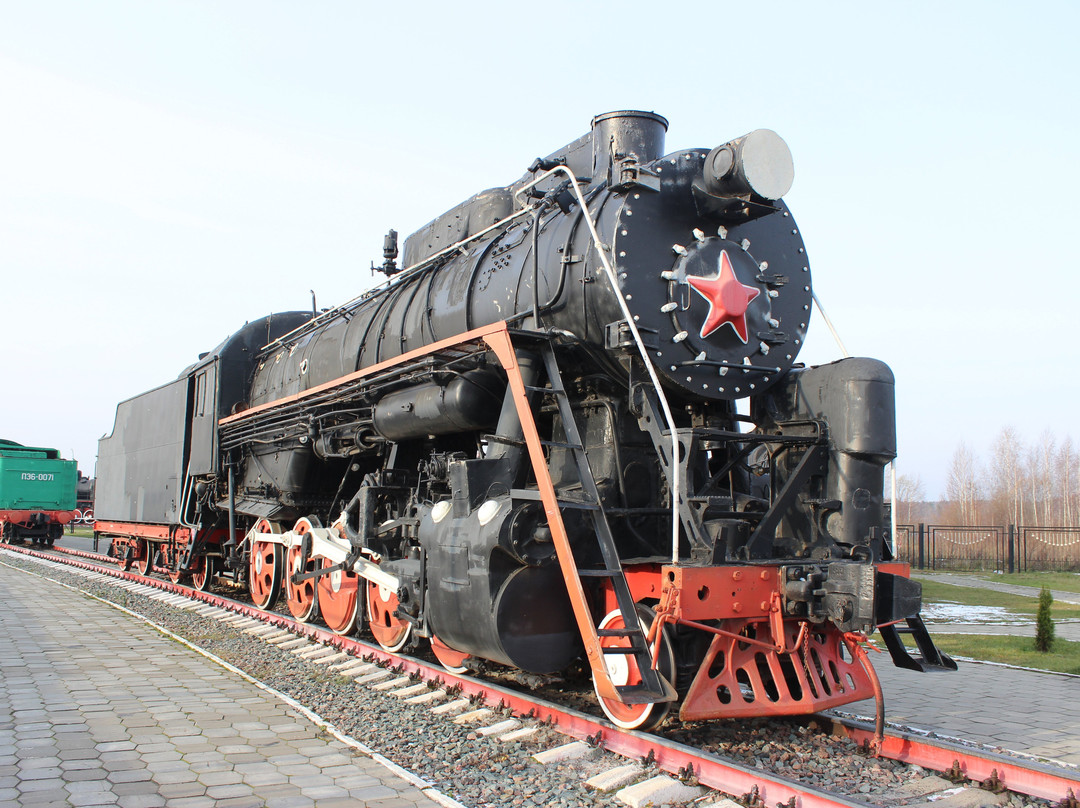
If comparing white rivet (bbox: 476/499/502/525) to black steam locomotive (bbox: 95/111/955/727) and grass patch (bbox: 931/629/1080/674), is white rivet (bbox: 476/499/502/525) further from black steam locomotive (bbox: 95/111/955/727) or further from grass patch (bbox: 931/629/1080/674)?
grass patch (bbox: 931/629/1080/674)

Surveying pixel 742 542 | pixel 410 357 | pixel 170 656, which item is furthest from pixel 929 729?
pixel 170 656

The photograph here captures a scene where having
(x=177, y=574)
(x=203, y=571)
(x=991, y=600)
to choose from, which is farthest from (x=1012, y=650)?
(x=177, y=574)

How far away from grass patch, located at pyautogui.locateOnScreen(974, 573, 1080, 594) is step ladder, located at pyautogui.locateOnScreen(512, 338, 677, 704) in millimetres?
16752

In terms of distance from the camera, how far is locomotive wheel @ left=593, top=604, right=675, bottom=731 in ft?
14.0

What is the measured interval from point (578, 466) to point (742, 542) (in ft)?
3.22

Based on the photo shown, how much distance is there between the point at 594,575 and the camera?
4.43 m

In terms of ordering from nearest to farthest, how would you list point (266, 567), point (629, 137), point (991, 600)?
point (629, 137), point (266, 567), point (991, 600)

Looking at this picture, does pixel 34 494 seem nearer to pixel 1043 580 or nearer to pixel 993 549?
pixel 1043 580

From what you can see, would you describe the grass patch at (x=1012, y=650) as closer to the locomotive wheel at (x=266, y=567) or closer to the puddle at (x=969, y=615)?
the puddle at (x=969, y=615)

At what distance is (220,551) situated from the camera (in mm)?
12195

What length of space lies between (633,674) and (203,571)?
942cm

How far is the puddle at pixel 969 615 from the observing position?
1105 cm

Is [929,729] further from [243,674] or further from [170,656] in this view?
[170,656]

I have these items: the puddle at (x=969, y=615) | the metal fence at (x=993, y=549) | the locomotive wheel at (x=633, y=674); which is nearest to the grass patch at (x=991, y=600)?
the puddle at (x=969, y=615)
